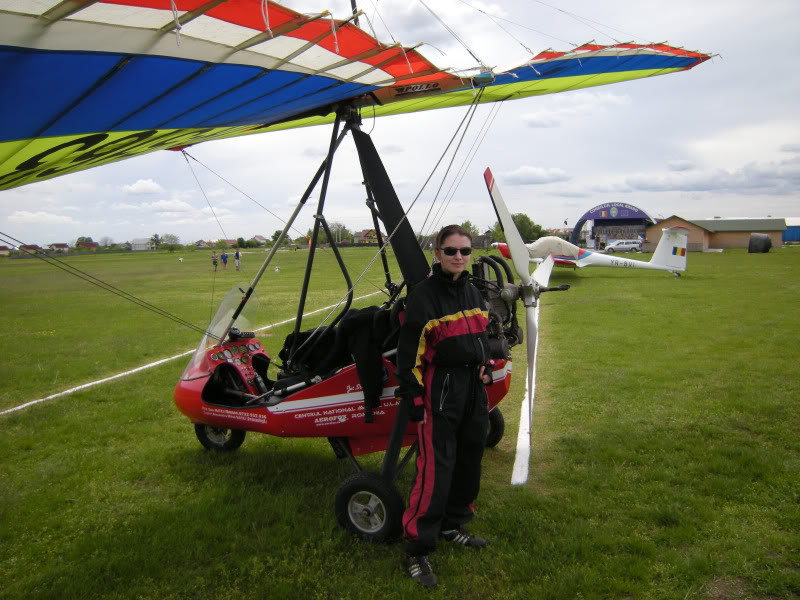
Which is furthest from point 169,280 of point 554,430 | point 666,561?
point 666,561

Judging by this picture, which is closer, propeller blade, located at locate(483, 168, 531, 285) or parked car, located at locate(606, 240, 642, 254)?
propeller blade, located at locate(483, 168, 531, 285)

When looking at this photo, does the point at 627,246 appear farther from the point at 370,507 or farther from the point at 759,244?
the point at 370,507

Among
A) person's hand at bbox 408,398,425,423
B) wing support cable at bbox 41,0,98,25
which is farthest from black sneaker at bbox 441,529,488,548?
wing support cable at bbox 41,0,98,25

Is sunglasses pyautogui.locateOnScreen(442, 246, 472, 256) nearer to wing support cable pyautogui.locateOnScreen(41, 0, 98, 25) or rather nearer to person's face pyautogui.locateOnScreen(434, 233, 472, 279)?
person's face pyautogui.locateOnScreen(434, 233, 472, 279)

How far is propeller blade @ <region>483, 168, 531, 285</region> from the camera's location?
367cm

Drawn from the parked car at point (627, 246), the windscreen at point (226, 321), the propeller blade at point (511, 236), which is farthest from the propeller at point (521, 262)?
the parked car at point (627, 246)

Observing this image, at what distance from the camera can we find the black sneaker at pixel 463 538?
3.12 meters

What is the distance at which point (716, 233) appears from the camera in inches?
2138

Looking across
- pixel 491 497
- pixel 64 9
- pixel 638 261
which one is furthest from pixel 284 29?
pixel 638 261

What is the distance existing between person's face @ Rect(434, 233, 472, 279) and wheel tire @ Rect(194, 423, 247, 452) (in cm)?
272

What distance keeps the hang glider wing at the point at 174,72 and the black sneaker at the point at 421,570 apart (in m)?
2.72

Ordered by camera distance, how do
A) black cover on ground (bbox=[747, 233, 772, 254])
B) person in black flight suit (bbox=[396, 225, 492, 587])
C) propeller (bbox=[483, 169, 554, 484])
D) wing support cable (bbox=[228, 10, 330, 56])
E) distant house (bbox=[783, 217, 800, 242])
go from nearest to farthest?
wing support cable (bbox=[228, 10, 330, 56]), person in black flight suit (bbox=[396, 225, 492, 587]), propeller (bbox=[483, 169, 554, 484]), black cover on ground (bbox=[747, 233, 772, 254]), distant house (bbox=[783, 217, 800, 242])

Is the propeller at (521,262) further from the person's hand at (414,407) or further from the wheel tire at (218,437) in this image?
the wheel tire at (218,437)

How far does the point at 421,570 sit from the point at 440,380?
1030 mm
